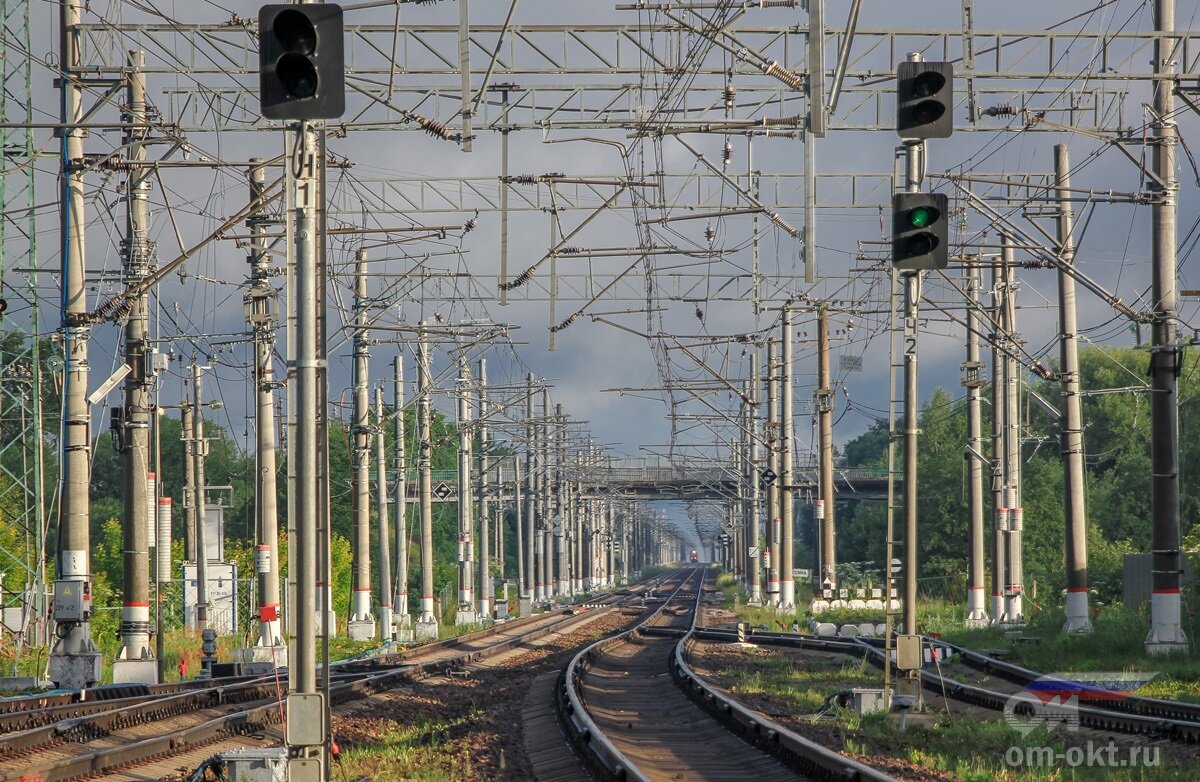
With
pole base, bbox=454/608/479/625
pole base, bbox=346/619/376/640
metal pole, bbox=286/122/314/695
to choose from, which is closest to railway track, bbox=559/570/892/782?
metal pole, bbox=286/122/314/695

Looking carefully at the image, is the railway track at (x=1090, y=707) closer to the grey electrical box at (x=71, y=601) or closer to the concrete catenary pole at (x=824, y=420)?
the grey electrical box at (x=71, y=601)

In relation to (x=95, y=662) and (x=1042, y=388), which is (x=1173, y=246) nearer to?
(x=95, y=662)

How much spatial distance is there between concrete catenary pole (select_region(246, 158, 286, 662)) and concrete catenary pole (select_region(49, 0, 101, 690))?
11.0ft

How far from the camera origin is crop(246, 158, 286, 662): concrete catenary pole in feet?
94.8

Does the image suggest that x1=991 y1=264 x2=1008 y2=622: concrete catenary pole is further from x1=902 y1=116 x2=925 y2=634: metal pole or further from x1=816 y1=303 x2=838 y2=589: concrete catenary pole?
x1=902 y1=116 x2=925 y2=634: metal pole

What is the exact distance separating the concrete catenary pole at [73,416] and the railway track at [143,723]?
186 cm

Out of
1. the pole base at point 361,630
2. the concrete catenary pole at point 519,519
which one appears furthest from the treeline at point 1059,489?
the pole base at point 361,630

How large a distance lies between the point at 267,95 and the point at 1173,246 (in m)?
21.5

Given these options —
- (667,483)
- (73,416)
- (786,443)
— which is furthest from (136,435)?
(667,483)

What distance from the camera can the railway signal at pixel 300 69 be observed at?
10969 millimetres

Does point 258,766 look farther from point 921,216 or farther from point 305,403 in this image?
point 921,216

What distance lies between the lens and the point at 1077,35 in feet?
85.7

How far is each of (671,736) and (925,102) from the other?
837cm

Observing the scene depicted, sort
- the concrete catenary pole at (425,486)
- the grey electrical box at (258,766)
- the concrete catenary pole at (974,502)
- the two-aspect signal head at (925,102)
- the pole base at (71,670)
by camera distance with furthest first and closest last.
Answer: the concrete catenary pole at (425,486) < the concrete catenary pole at (974,502) < the pole base at (71,670) < the two-aspect signal head at (925,102) < the grey electrical box at (258,766)
